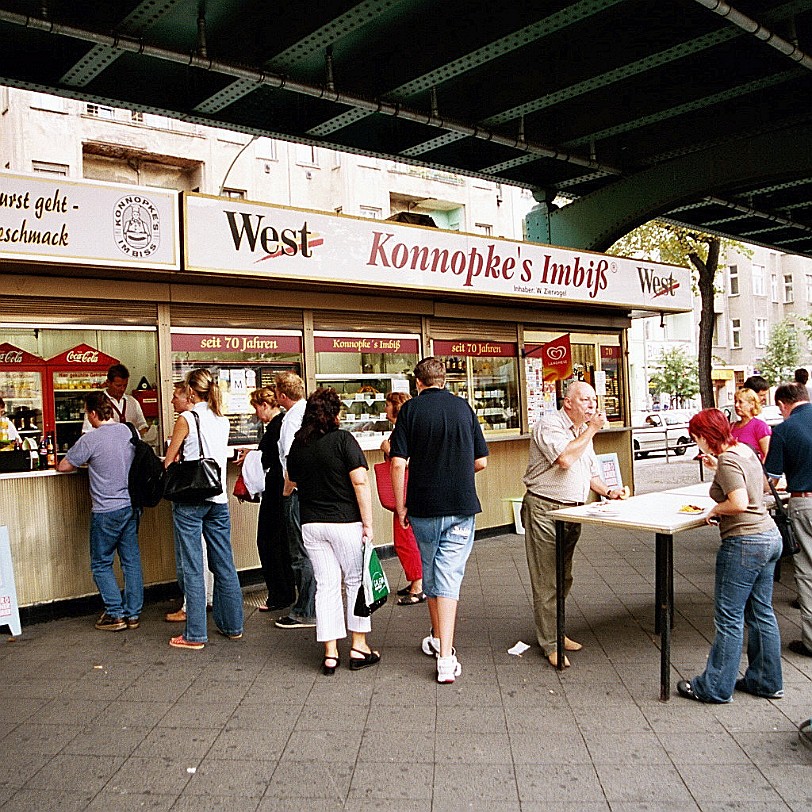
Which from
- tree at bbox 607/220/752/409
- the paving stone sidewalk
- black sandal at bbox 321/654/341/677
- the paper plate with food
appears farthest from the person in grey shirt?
tree at bbox 607/220/752/409

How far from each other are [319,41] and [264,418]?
3.10 m

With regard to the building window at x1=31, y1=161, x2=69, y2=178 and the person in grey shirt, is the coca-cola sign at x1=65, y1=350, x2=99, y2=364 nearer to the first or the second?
the person in grey shirt

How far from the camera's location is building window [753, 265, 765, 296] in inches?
2073

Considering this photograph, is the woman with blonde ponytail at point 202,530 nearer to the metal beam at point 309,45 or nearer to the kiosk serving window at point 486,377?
the metal beam at point 309,45

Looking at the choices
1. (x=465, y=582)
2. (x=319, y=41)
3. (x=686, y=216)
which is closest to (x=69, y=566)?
(x=465, y=582)

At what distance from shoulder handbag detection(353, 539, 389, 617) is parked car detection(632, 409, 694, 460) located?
1822cm

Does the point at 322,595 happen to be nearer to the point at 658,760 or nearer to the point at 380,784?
the point at 380,784

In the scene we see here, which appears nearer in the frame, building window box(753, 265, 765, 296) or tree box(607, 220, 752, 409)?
tree box(607, 220, 752, 409)

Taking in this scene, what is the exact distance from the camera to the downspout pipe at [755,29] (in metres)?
5.85

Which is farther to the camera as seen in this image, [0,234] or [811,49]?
Result: [811,49]

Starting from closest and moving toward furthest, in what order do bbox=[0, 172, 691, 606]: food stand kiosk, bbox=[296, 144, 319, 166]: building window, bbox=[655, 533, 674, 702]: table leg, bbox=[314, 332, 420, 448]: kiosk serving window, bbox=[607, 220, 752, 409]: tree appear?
bbox=[655, 533, 674, 702]: table leg < bbox=[0, 172, 691, 606]: food stand kiosk < bbox=[314, 332, 420, 448]: kiosk serving window < bbox=[607, 220, 752, 409]: tree < bbox=[296, 144, 319, 166]: building window

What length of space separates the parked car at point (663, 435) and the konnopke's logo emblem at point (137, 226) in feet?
59.3

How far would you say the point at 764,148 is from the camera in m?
9.01

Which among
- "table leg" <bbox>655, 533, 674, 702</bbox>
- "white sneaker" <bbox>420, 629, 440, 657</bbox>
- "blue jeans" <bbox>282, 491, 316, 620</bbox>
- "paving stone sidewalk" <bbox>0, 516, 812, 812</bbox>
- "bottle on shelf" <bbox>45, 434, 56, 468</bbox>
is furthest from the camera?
"bottle on shelf" <bbox>45, 434, 56, 468</bbox>
